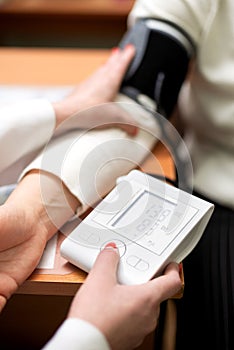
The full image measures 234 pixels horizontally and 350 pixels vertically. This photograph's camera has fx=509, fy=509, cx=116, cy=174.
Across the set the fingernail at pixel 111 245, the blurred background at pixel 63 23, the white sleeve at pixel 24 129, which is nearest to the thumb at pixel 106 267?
the fingernail at pixel 111 245

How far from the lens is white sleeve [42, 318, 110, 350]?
53 cm

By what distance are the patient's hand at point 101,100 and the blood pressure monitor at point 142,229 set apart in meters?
0.16

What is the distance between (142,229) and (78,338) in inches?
6.6

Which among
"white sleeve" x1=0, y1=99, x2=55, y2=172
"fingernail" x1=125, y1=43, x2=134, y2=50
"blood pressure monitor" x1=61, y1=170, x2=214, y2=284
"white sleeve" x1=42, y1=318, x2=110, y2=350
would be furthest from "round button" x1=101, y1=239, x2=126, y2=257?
"fingernail" x1=125, y1=43, x2=134, y2=50

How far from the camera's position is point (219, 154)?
88 centimetres

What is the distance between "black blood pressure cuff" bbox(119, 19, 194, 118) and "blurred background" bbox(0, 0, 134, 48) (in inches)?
33.9

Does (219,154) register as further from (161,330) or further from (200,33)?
(161,330)

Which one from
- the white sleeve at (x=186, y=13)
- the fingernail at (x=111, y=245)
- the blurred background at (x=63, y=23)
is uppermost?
the white sleeve at (x=186, y=13)

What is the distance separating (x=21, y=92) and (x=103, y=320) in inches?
24.8

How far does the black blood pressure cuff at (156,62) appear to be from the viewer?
0.86 metres

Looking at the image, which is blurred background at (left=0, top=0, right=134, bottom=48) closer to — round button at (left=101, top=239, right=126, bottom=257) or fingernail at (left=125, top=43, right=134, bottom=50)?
fingernail at (left=125, top=43, right=134, bottom=50)

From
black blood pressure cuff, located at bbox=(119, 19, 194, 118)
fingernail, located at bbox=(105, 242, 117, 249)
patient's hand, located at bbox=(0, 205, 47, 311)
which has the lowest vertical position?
patient's hand, located at bbox=(0, 205, 47, 311)

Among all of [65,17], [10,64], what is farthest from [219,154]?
[65,17]

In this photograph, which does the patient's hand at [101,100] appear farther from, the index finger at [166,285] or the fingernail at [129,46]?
the index finger at [166,285]
